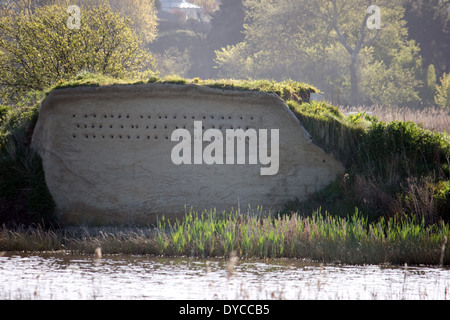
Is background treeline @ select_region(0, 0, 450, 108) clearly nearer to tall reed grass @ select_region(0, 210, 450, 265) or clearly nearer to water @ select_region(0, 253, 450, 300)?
tall reed grass @ select_region(0, 210, 450, 265)

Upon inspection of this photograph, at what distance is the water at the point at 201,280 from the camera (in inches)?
339

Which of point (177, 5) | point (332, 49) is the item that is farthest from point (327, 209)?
point (177, 5)

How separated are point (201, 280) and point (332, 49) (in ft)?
144

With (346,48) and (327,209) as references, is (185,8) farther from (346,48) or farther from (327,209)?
(327,209)

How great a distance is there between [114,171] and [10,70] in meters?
7.02

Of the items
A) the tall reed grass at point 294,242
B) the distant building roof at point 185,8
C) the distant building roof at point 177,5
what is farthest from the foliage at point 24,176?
the distant building roof at point 177,5

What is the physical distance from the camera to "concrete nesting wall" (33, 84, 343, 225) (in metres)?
14.4

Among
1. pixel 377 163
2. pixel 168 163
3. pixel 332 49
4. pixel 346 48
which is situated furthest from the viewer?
pixel 332 49

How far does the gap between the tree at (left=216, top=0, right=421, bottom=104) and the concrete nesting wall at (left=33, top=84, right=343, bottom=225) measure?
112 ft

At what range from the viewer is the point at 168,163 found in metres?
14.5

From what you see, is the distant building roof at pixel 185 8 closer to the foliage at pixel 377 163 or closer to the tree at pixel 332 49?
the tree at pixel 332 49

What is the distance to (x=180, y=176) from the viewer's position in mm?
14484
